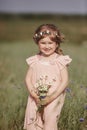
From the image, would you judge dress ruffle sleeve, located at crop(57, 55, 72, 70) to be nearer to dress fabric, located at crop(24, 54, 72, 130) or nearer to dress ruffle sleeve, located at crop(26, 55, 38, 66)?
dress fabric, located at crop(24, 54, 72, 130)

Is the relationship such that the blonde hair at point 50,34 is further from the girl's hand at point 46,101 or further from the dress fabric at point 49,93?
the girl's hand at point 46,101

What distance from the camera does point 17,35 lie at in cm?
272

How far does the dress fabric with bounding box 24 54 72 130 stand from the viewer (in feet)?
6.84

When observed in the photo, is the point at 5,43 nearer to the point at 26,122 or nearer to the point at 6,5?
the point at 6,5

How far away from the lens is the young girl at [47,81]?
2.09 metres

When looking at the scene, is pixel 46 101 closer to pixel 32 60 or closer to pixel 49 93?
pixel 49 93

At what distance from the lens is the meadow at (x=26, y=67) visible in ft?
7.11

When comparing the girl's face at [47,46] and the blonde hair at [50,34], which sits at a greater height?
the blonde hair at [50,34]

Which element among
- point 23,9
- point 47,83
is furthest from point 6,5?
point 47,83

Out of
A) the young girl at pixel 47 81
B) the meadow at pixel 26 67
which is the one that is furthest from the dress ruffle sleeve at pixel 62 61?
the meadow at pixel 26 67

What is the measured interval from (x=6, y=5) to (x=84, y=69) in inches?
29.6

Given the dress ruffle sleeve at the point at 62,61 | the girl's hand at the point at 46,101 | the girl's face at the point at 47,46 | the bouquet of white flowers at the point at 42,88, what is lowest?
the girl's hand at the point at 46,101

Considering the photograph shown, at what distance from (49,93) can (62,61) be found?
0.20 meters

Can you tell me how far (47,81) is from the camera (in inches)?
82.5
